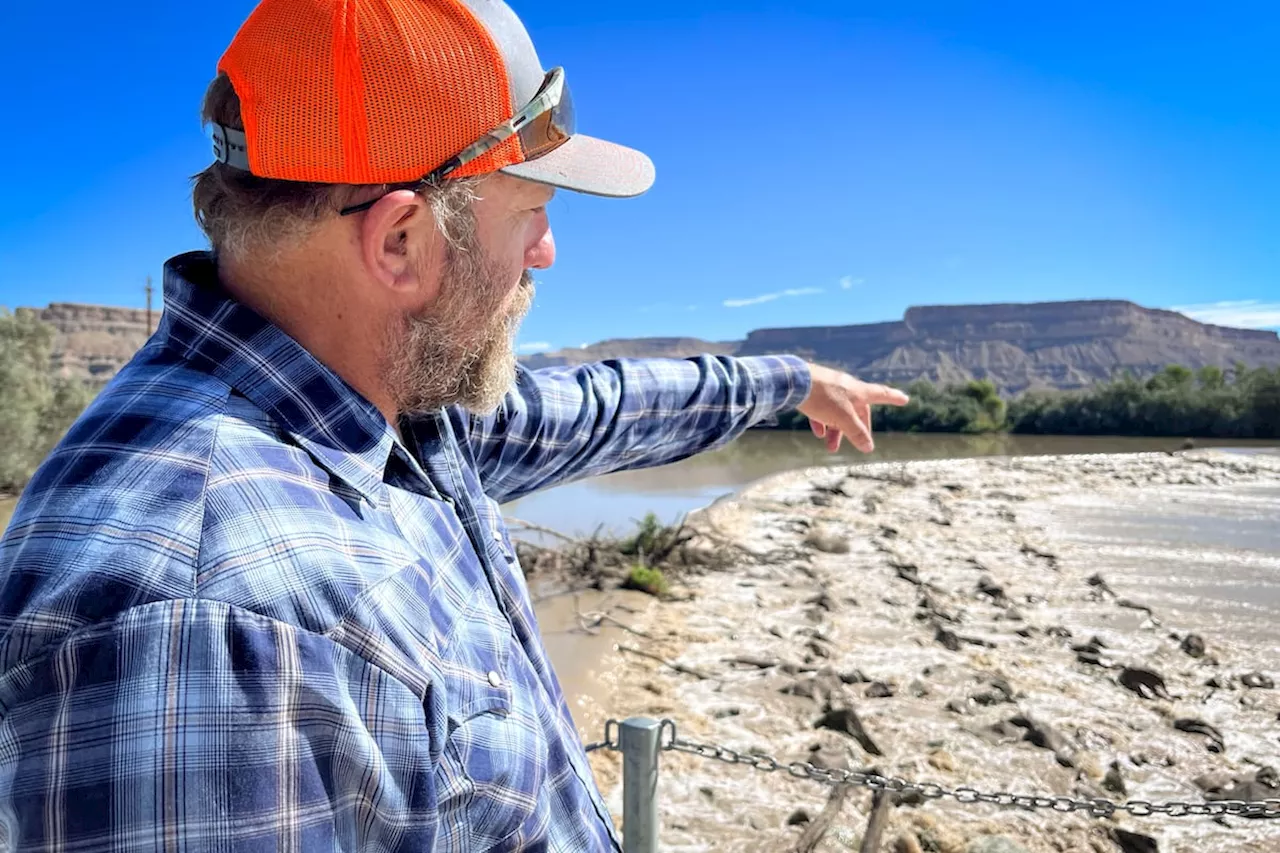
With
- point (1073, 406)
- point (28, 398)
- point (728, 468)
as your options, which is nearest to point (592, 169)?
point (28, 398)

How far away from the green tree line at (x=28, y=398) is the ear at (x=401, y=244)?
15269 mm

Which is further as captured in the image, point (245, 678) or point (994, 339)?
point (994, 339)

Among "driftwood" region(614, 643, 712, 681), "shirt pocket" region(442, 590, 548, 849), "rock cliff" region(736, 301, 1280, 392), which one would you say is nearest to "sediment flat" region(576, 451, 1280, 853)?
"driftwood" region(614, 643, 712, 681)

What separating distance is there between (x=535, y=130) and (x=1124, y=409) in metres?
34.1

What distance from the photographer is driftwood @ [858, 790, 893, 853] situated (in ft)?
10.5

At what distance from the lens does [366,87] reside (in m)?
1.15

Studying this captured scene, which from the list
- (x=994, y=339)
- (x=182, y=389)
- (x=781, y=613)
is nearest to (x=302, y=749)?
(x=182, y=389)

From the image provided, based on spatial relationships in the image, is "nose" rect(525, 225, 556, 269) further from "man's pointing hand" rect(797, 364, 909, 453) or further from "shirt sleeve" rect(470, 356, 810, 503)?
"man's pointing hand" rect(797, 364, 909, 453)

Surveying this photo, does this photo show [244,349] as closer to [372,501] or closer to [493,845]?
[372,501]

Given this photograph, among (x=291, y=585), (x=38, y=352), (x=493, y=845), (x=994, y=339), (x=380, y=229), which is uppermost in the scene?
(x=994, y=339)

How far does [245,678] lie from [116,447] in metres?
0.33

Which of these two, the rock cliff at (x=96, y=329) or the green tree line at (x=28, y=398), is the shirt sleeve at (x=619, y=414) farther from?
the rock cliff at (x=96, y=329)

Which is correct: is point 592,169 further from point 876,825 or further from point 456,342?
point 876,825

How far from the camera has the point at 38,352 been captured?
52.1 ft
